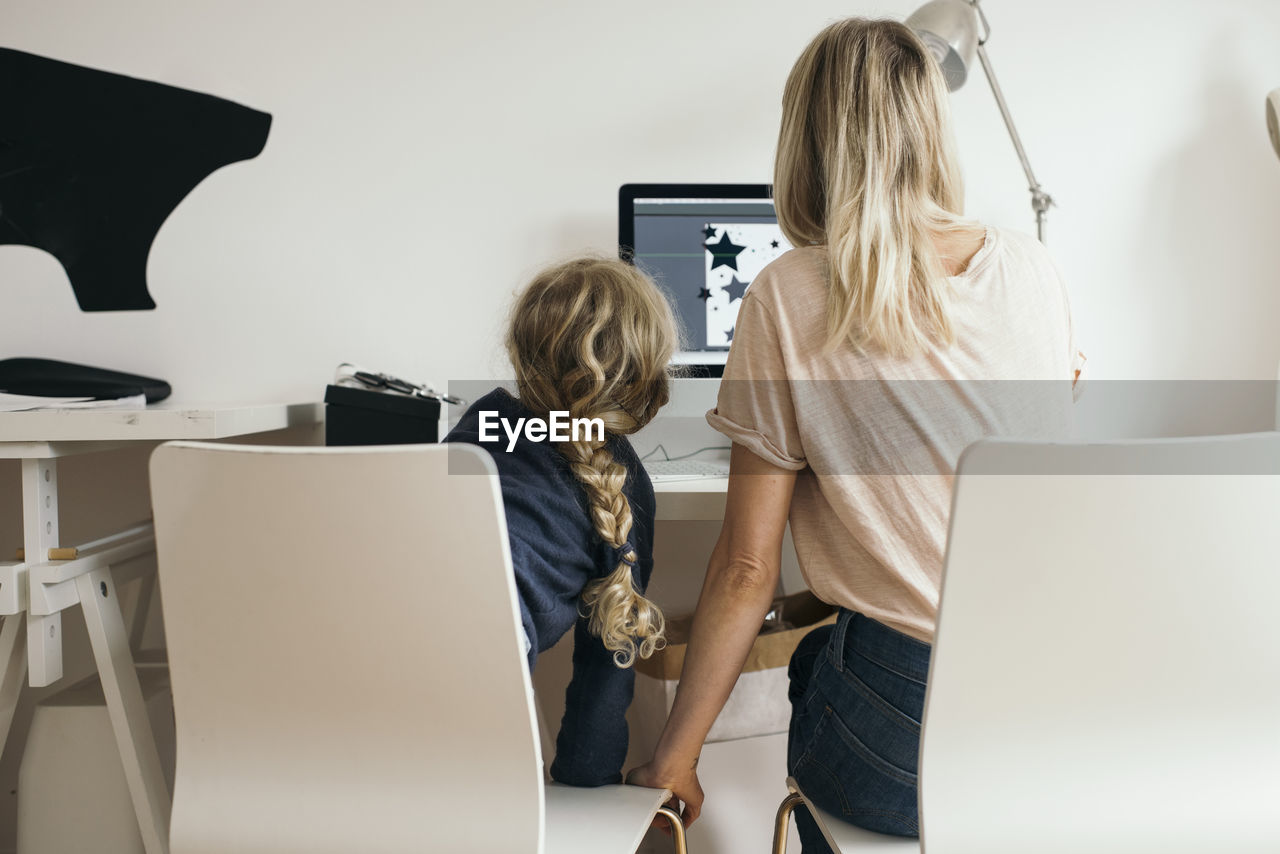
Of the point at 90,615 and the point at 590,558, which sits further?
the point at 90,615

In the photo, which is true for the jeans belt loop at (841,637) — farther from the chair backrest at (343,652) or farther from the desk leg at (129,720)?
the desk leg at (129,720)

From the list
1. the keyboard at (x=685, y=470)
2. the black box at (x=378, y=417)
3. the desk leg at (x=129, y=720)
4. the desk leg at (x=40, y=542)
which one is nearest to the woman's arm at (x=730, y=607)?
the keyboard at (x=685, y=470)

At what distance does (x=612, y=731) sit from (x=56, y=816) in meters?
0.79

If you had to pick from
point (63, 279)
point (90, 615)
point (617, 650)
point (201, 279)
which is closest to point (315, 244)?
point (201, 279)

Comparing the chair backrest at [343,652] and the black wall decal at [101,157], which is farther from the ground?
the black wall decal at [101,157]

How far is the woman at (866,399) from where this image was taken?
0.84 metres

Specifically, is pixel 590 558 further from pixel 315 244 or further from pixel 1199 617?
pixel 315 244

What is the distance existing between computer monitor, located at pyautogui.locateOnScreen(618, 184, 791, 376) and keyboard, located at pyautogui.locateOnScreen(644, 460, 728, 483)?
0.16 meters

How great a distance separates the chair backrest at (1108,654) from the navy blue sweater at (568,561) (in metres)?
0.38

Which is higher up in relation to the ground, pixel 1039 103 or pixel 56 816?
pixel 1039 103

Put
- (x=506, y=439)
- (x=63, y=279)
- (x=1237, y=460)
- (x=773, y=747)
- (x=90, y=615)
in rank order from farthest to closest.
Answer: (x=63, y=279)
(x=773, y=747)
(x=90, y=615)
(x=506, y=439)
(x=1237, y=460)

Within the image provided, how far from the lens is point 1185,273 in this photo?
67.3 inches

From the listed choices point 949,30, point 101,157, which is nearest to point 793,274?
point 949,30

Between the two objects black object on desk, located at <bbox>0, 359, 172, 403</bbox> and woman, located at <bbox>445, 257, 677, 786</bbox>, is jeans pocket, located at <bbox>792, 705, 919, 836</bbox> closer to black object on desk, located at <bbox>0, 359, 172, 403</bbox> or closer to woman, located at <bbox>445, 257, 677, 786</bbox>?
woman, located at <bbox>445, 257, 677, 786</bbox>
